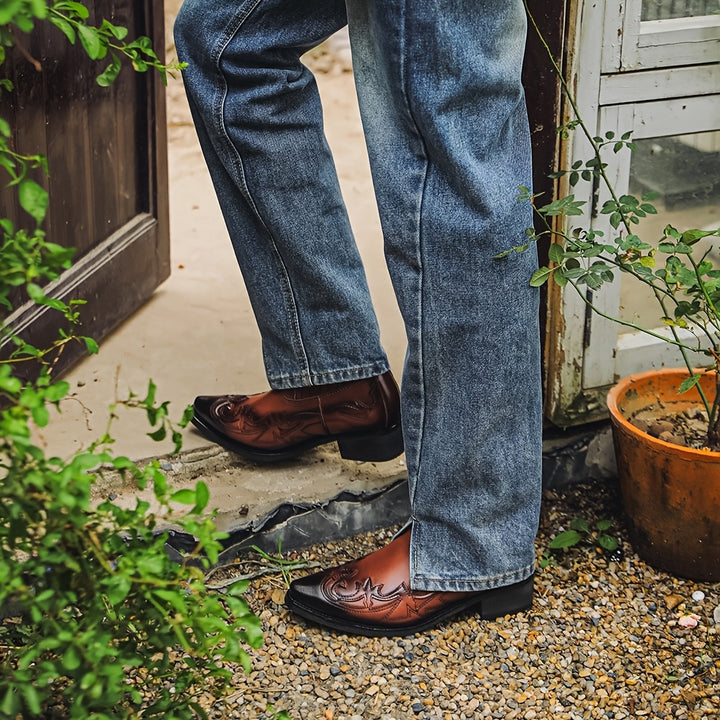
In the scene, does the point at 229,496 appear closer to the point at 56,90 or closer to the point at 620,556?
the point at 620,556

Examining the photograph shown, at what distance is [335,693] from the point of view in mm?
1688

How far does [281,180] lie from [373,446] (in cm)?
56

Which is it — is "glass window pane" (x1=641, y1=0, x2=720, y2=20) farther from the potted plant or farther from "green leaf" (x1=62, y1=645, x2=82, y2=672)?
"green leaf" (x1=62, y1=645, x2=82, y2=672)

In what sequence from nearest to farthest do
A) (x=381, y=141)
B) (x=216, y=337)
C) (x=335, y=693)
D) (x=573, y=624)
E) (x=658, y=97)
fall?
1. (x=381, y=141)
2. (x=335, y=693)
3. (x=573, y=624)
4. (x=658, y=97)
5. (x=216, y=337)

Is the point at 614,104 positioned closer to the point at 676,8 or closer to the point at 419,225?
the point at 676,8

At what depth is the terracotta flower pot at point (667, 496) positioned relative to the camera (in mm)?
1861

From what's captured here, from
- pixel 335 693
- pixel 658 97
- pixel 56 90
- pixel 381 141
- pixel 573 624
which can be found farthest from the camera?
pixel 56 90

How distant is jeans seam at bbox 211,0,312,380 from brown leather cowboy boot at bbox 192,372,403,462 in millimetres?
82

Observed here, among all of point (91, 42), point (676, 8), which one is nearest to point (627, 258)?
point (676, 8)

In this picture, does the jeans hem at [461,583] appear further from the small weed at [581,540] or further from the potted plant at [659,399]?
the potted plant at [659,399]

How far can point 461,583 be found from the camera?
1787mm

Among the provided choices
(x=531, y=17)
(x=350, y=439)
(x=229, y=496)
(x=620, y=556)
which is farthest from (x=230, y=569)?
(x=531, y=17)

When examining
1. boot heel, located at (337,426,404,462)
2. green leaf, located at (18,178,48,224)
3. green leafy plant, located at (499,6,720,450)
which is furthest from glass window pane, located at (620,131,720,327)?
green leaf, located at (18,178,48,224)

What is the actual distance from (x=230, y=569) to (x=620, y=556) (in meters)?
0.73
